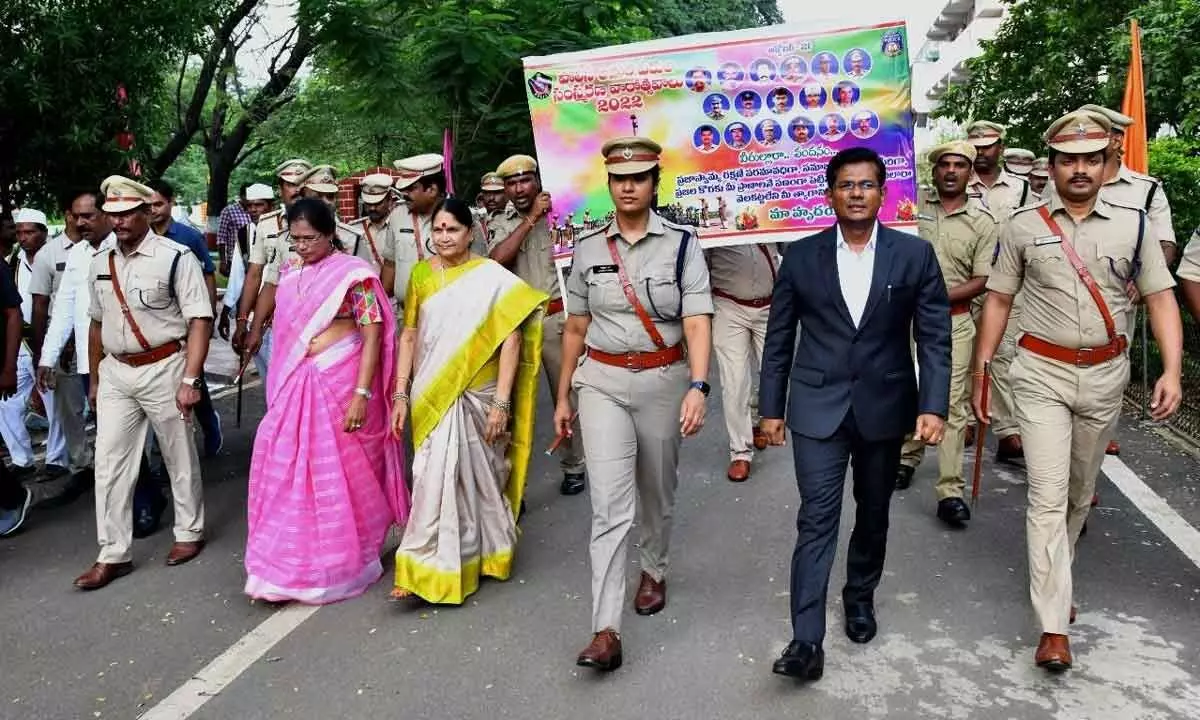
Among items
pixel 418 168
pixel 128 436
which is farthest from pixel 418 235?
pixel 128 436

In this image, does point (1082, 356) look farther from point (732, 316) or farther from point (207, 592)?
point (207, 592)

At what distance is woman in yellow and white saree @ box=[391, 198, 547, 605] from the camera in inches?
187

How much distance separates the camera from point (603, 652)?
3.91 m

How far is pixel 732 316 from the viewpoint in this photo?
22.9ft

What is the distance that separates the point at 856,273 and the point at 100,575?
3702 millimetres

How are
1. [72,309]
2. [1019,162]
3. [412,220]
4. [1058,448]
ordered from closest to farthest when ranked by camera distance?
1. [1058,448]
2. [72,309]
3. [412,220]
4. [1019,162]

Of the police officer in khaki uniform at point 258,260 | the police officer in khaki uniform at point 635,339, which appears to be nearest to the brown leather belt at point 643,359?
the police officer in khaki uniform at point 635,339

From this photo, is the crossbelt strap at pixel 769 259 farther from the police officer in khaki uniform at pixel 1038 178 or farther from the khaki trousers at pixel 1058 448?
the khaki trousers at pixel 1058 448

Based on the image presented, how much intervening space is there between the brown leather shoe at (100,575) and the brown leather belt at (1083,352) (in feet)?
13.9

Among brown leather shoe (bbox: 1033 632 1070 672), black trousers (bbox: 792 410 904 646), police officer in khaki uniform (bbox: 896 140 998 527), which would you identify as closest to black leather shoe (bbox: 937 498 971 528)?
police officer in khaki uniform (bbox: 896 140 998 527)

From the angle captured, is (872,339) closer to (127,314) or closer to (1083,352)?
(1083,352)

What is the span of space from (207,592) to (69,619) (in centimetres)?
57

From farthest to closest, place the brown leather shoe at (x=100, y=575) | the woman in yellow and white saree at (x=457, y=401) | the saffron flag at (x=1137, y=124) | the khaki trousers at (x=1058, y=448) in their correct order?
the saffron flag at (x=1137, y=124), the brown leather shoe at (x=100, y=575), the woman in yellow and white saree at (x=457, y=401), the khaki trousers at (x=1058, y=448)

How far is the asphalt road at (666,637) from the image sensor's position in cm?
374
